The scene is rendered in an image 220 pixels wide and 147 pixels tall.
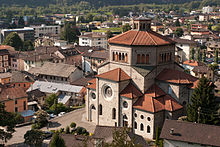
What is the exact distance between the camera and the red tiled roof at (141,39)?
54.9 meters

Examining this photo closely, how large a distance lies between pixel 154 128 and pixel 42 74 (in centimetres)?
4618

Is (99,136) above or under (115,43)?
under

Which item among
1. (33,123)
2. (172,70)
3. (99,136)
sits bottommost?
(33,123)

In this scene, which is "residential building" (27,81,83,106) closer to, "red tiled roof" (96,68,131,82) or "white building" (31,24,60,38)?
"red tiled roof" (96,68,131,82)

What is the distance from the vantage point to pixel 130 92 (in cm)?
5391

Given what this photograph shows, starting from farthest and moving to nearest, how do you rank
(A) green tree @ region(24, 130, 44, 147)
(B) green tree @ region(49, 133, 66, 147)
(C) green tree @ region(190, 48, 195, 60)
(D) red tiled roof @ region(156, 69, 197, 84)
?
(C) green tree @ region(190, 48, 195, 60) → (D) red tiled roof @ region(156, 69, 197, 84) → (A) green tree @ region(24, 130, 44, 147) → (B) green tree @ region(49, 133, 66, 147)

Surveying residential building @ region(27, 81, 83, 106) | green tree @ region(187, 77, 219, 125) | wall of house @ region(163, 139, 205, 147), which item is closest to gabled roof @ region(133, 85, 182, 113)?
green tree @ region(187, 77, 219, 125)

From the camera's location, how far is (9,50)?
12106cm

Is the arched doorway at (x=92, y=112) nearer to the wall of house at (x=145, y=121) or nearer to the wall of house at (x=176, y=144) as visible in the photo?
the wall of house at (x=145, y=121)

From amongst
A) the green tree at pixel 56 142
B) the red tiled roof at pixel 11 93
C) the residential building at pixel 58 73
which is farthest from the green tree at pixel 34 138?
the residential building at pixel 58 73

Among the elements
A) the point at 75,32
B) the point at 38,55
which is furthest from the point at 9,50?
the point at 75,32

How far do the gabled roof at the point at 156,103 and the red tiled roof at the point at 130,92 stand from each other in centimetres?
105

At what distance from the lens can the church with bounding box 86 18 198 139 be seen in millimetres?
52562

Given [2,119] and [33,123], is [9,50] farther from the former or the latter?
[2,119]
